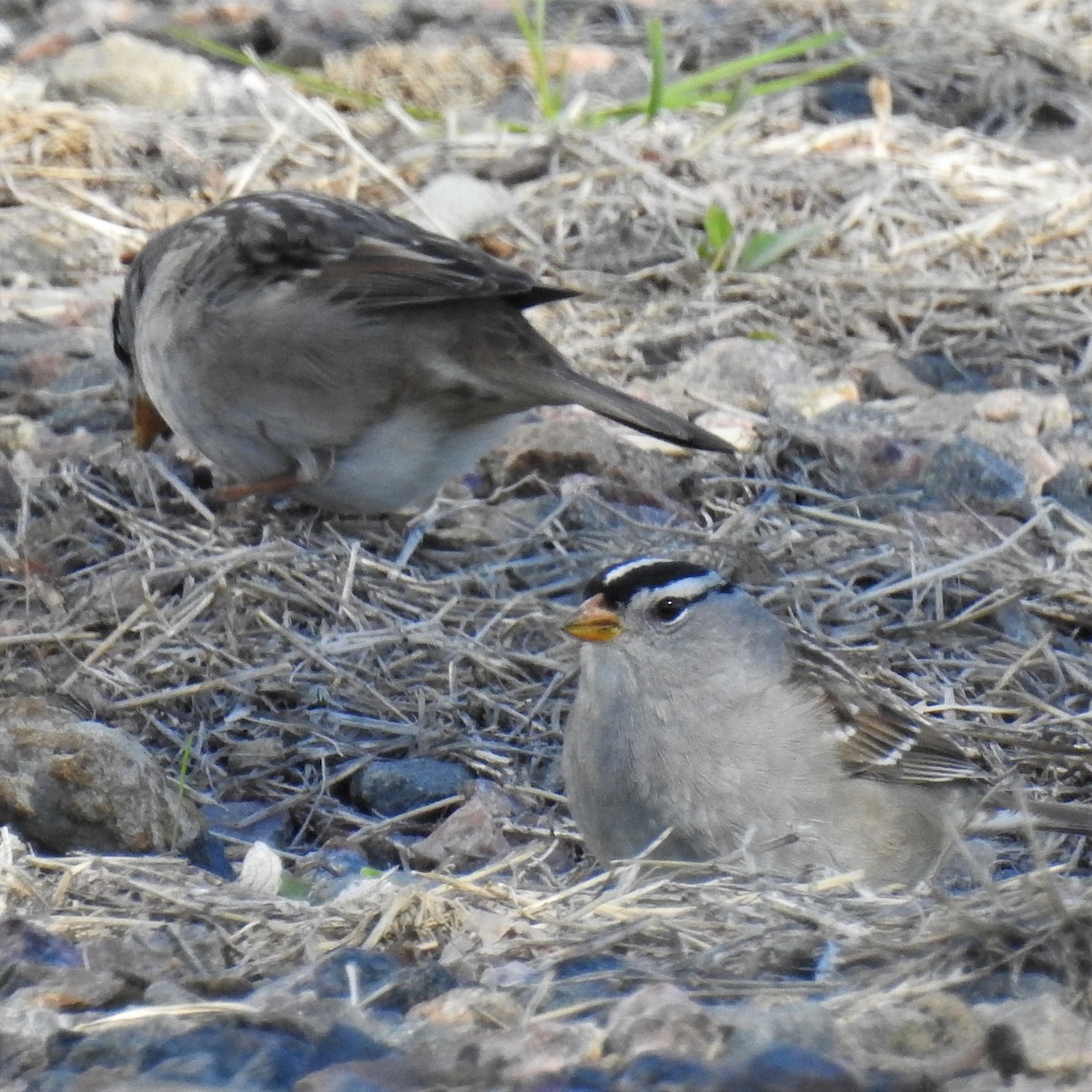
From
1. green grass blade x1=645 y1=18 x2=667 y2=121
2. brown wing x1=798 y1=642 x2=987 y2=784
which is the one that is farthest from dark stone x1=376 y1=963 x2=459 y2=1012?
green grass blade x1=645 y1=18 x2=667 y2=121

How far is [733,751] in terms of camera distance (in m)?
4.17

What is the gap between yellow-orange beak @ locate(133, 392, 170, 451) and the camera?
237 inches

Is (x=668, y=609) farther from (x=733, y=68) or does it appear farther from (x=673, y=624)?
(x=733, y=68)

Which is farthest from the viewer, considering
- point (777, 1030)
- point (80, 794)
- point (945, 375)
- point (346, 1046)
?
point (945, 375)

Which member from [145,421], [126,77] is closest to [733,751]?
[145,421]

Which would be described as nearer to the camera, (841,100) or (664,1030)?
(664,1030)

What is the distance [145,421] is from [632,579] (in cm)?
221

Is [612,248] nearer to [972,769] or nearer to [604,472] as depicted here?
[604,472]

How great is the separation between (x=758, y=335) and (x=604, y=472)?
1150 mm

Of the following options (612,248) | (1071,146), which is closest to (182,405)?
(612,248)

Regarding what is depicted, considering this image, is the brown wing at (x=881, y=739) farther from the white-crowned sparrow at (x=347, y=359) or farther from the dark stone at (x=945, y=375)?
the dark stone at (x=945, y=375)

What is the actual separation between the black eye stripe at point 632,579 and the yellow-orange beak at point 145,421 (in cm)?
209

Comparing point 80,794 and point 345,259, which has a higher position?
point 345,259

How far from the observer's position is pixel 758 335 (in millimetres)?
6820
